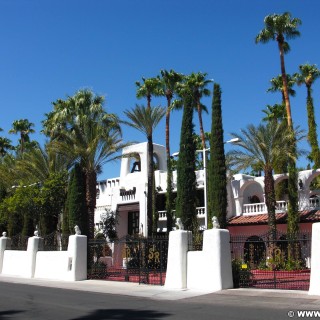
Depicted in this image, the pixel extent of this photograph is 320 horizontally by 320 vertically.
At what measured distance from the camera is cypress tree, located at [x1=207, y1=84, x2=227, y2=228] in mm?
29938

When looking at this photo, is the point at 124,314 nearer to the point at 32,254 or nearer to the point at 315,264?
the point at 315,264

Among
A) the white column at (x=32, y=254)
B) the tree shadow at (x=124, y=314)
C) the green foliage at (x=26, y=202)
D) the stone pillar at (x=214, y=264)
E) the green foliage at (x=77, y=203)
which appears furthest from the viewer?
the green foliage at (x=26, y=202)

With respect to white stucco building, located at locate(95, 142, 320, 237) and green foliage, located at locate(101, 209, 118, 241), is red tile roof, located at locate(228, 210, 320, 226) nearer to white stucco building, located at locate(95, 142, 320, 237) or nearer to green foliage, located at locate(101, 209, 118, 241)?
white stucco building, located at locate(95, 142, 320, 237)

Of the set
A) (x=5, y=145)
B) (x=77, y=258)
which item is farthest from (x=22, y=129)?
(x=77, y=258)

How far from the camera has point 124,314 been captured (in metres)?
11.3

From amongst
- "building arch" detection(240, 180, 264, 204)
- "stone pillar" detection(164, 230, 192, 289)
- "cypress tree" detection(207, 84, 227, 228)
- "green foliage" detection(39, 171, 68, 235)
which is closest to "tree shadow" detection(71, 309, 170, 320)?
"stone pillar" detection(164, 230, 192, 289)

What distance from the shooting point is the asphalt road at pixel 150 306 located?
1089cm

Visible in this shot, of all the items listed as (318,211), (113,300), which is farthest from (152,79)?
(113,300)

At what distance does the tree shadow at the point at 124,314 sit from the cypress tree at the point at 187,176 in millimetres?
17480

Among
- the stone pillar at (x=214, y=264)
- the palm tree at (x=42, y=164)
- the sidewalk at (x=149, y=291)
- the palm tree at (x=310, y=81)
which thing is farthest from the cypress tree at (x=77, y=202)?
the palm tree at (x=310, y=81)

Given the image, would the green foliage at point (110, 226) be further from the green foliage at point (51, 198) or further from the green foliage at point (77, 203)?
the green foliage at point (77, 203)

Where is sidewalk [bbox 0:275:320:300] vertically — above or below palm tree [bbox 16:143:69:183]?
below

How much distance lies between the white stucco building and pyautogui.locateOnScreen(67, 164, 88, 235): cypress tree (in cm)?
481

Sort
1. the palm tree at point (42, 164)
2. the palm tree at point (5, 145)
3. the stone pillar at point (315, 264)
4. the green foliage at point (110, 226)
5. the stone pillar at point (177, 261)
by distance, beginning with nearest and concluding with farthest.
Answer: the stone pillar at point (315, 264) < the stone pillar at point (177, 261) < the palm tree at point (42, 164) < the green foliage at point (110, 226) < the palm tree at point (5, 145)
